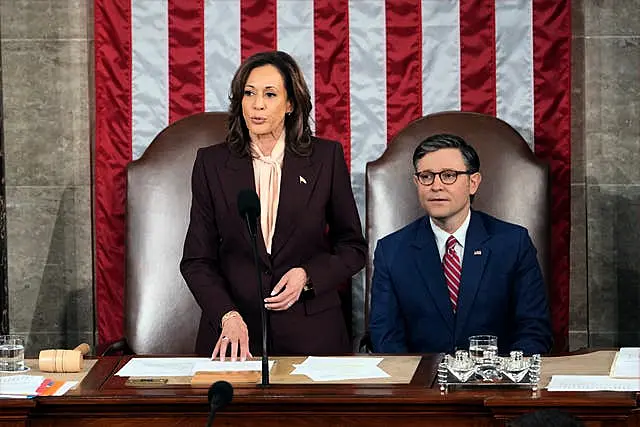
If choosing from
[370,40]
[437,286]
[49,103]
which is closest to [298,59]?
[370,40]

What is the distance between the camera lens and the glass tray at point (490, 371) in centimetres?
356

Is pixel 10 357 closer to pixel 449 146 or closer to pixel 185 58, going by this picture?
pixel 449 146

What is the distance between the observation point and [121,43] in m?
5.66

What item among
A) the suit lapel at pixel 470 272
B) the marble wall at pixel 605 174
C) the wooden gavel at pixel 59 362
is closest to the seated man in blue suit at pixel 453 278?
the suit lapel at pixel 470 272

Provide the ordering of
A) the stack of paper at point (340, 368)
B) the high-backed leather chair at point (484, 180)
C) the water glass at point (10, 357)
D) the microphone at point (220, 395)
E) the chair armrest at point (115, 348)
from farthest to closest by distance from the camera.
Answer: the high-backed leather chair at point (484, 180)
the chair armrest at point (115, 348)
the water glass at point (10, 357)
the stack of paper at point (340, 368)
the microphone at point (220, 395)

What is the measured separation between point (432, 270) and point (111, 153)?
5.79 ft

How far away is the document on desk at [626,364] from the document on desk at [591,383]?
0.07 feet

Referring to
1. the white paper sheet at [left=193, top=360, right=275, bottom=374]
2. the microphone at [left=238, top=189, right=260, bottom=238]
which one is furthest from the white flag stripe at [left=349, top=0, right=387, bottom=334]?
the microphone at [left=238, top=189, right=260, bottom=238]

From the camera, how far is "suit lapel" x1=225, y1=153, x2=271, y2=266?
14.4 feet

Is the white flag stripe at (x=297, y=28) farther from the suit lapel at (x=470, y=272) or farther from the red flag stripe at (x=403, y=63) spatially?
the suit lapel at (x=470, y=272)

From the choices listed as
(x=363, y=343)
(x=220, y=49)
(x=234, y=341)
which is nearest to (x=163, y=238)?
(x=220, y=49)

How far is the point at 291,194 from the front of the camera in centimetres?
443

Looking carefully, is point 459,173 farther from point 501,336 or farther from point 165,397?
point 165,397

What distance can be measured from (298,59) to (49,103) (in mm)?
1141
